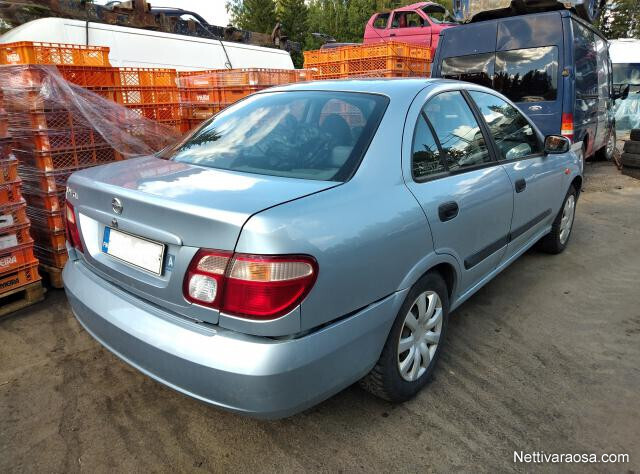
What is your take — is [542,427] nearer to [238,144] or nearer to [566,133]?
[238,144]

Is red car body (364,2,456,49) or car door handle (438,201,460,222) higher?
red car body (364,2,456,49)

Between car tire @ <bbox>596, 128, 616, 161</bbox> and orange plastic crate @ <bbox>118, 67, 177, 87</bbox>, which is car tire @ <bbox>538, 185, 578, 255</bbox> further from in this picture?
car tire @ <bbox>596, 128, 616, 161</bbox>

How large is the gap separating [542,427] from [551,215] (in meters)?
2.32

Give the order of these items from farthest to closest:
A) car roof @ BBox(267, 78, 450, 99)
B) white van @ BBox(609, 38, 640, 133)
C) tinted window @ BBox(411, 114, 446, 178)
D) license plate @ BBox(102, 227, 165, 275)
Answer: white van @ BBox(609, 38, 640, 133)
car roof @ BBox(267, 78, 450, 99)
tinted window @ BBox(411, 114, 446, 178)
license plate @ BBox(102, 227, 165, 275)

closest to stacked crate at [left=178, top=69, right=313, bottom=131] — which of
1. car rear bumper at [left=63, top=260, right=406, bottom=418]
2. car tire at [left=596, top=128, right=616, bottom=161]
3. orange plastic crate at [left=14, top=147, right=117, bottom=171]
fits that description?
orange plastic crate at [left=14, top=147, right=117, bottom=171]

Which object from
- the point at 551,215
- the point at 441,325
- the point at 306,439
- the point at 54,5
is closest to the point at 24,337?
the point at 306,439

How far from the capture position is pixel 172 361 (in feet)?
5.95

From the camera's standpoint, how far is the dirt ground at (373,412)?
6.81 feet

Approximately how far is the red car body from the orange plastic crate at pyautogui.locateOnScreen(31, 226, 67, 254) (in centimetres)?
1058

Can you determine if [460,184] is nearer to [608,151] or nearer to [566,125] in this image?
[566,125]

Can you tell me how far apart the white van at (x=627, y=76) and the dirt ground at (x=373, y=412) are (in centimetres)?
1375

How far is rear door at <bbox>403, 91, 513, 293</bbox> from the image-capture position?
2332 mm

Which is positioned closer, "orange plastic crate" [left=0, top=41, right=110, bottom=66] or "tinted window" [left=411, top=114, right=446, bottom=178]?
"tinted window" [left=411, top=114, right=446, bottom=178]

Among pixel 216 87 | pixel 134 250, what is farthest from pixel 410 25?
pixel 134 250
